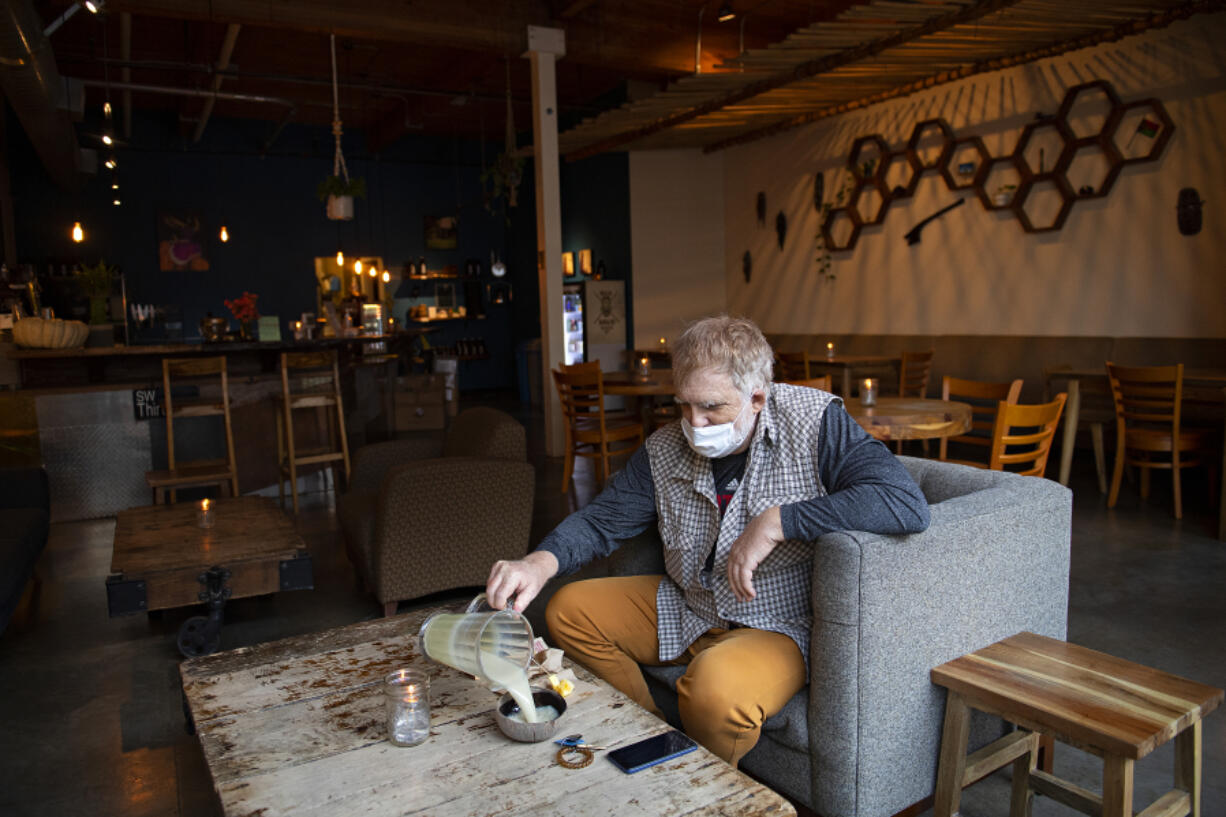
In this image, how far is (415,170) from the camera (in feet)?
47.1

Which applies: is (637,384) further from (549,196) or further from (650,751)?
(650,751)

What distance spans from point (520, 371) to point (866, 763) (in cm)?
1187

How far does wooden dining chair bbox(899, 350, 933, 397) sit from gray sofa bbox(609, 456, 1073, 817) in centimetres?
528

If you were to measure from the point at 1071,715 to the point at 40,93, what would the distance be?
27.6ft

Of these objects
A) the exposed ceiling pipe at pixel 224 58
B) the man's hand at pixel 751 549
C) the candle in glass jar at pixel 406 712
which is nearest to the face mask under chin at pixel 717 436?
the man's hand at pixel 751 549

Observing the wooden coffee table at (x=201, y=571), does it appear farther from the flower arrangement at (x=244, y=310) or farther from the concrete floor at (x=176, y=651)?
→ the flower arrangement at (x=244, y=310)

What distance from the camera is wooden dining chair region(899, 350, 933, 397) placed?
7.56m

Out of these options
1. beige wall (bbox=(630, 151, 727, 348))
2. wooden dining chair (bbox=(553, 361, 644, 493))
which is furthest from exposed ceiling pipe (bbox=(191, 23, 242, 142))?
wooden dining chair (bbox=(553, 361, 644, 493))

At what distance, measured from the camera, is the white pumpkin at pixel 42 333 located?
6297 mm

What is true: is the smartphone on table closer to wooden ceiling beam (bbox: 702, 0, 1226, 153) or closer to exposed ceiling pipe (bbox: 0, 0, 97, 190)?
exposed ceiling pipe (bbox: 0, 0, 97, 190)

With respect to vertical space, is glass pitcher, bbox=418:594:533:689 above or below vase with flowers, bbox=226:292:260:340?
below

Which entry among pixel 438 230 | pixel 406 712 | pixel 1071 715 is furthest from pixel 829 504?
pixel 438 230

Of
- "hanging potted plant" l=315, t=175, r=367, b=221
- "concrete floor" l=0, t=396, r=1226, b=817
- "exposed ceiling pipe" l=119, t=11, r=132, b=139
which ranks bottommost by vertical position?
"concrete floor" l=0, t=396, r=1226, b=817

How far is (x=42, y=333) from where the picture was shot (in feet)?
20.7
